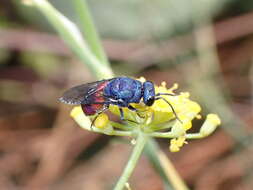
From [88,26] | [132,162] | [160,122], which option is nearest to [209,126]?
[160,122]

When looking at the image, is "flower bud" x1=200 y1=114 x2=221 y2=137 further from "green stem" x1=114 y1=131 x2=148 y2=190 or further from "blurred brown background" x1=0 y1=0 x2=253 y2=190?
"blurred brown background" x1=0 y1=0 x2=253 y2=190

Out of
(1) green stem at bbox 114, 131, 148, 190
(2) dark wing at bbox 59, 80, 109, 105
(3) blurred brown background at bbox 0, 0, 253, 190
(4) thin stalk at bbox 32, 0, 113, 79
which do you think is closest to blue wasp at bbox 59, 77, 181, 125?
(2) dark wing at bbox 59, 80, 109, 105

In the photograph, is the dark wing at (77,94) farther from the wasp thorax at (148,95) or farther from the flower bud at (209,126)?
the flower bud at (209,126)

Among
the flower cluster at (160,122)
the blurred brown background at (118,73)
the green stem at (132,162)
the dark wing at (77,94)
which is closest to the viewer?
the green stem at (132,162)

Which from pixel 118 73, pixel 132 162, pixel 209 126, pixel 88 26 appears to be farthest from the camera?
pixel 118 73

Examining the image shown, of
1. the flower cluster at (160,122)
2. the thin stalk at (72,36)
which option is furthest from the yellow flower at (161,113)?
the thin stalk at (72,36)

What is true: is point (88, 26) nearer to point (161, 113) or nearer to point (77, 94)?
point (77, 94)

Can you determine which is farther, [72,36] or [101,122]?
[72,36]
